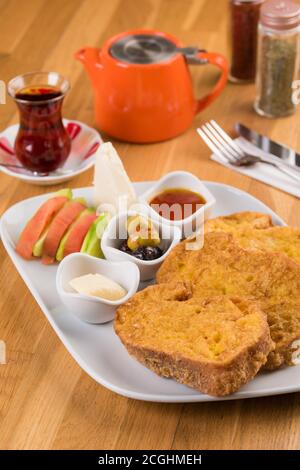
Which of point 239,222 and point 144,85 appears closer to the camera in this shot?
point 239,222

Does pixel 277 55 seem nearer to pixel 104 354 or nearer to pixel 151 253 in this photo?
pixel 151 253

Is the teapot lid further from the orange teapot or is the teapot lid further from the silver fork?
the silver fork

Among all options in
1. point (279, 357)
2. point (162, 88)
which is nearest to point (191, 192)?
point (162, 88)

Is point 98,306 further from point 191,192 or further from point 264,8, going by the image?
point 264,8

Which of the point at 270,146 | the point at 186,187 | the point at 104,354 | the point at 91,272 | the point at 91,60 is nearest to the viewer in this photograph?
the point at 104,354

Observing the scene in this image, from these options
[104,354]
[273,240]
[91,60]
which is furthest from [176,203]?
[91,60]
